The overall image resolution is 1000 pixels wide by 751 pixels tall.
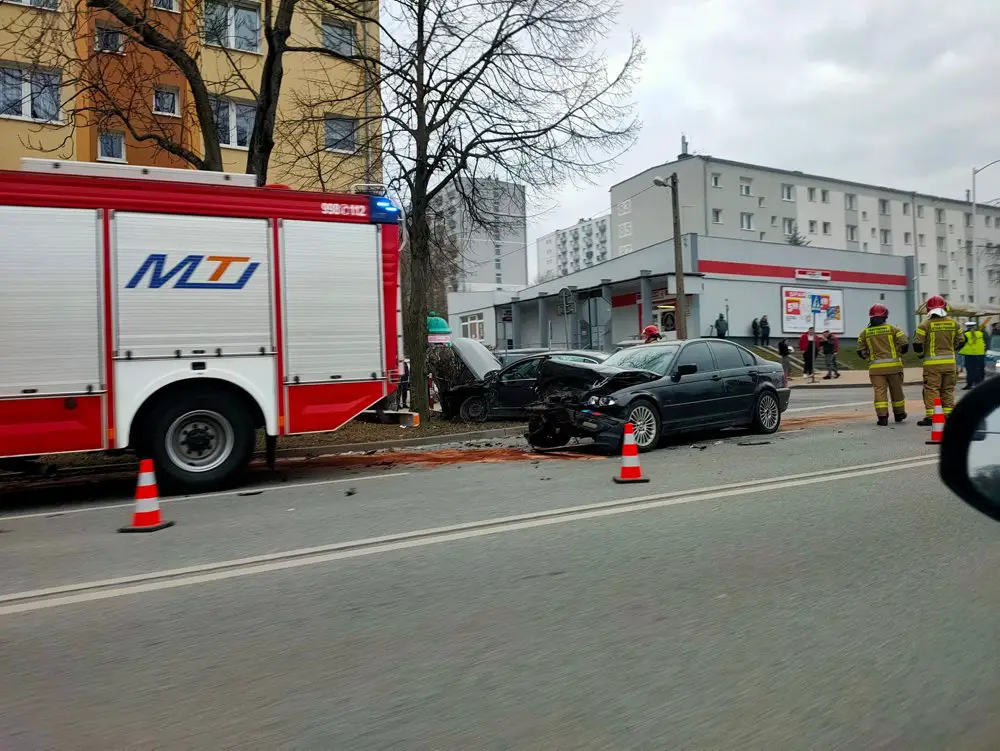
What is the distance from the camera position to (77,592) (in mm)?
4711

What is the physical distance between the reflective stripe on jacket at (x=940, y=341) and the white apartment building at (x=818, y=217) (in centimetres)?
3458

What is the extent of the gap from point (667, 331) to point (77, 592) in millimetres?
30109

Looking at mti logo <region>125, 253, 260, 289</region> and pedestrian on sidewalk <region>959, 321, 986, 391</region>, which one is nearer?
mti logo <region>125, 253, 260, 289</region>

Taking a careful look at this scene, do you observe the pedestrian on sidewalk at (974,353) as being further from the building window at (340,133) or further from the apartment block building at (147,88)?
the building window at (340,133)

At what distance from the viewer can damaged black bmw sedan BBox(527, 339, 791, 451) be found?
10180 millimetres

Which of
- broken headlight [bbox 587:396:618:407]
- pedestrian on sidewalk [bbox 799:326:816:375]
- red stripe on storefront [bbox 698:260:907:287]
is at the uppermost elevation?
red stripe on storefront [bbox 698:260:907:287]

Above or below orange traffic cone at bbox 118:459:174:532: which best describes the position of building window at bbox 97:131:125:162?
above

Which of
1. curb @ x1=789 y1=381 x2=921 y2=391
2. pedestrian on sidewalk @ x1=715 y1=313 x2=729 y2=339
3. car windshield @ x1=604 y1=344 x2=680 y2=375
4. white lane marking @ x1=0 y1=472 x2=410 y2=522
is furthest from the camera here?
pedestrian on sidewalk @ x1=715 y1=313 x2=729 y2=339

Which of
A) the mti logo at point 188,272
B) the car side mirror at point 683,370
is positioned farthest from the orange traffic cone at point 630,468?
the mti logo at point 188,272

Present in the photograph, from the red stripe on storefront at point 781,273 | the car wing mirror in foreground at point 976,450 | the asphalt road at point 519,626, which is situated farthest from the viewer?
the red stripe on storefront at point 781,273

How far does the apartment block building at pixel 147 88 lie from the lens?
40.3 feet

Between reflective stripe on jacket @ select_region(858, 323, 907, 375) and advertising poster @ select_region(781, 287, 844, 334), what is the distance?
26.9 metres

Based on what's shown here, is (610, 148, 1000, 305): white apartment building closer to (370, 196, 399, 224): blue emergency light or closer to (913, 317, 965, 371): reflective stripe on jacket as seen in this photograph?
(913, 317, 965, 371): reflective stripe on jacket

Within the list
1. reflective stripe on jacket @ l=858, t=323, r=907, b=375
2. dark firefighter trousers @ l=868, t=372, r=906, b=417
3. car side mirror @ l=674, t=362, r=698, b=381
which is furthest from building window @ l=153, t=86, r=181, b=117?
dark firefighter trousers @ l=868, t=372, r=906, b=417
